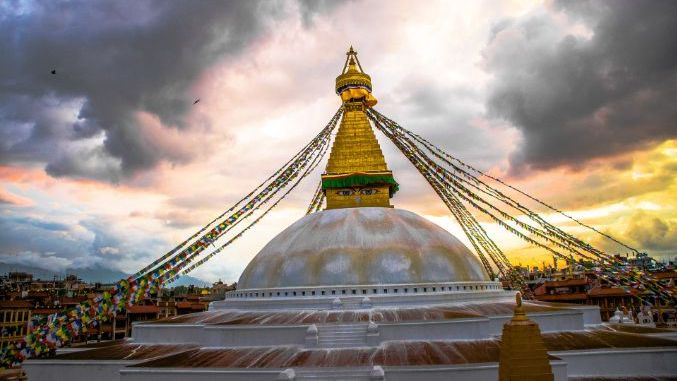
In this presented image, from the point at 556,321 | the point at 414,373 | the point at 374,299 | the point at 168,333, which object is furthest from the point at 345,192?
the point at 414,373

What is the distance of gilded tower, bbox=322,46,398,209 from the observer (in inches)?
695

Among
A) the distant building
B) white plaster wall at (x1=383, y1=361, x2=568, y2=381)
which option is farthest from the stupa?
the distant building

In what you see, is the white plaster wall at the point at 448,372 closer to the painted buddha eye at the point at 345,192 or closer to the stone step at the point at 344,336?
the stone step at the point at 344,336

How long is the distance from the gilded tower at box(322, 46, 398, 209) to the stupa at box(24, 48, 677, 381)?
0.09m

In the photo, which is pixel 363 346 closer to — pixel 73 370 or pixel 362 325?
pixel 362 325

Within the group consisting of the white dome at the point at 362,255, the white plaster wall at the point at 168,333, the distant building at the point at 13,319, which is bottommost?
the distant building at the point at 13,319

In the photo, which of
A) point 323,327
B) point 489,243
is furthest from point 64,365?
point 489,243

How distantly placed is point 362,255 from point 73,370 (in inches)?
325

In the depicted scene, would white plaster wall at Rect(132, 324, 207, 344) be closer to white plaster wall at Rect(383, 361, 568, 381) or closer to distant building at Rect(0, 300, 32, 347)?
white plaster wall at Rect(383, 361, 568, 381)

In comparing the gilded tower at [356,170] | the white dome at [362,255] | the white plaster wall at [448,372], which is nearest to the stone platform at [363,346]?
the white plaster wall at [448,372]

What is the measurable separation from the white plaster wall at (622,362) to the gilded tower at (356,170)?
8709 mm

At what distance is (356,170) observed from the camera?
58.6ft

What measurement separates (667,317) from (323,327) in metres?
33.4

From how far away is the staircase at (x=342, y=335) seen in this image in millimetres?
11172
